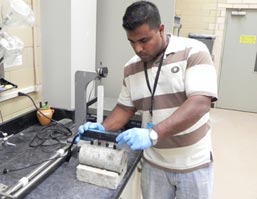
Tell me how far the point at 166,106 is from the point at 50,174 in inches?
23.1

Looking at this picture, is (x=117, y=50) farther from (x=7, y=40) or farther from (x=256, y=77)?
(x=256, y=77)

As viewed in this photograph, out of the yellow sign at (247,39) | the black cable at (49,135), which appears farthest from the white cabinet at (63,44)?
the yellow sign at (247,39)

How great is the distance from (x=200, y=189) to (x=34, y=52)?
51.5 inches

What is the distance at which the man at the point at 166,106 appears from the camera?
1065 mm

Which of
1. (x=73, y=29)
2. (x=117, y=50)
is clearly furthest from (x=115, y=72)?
(x=73, y=29)

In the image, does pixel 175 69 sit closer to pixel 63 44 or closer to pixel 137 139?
pixel 137 139

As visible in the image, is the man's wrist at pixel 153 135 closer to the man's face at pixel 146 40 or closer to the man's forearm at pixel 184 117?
the man's forearm at pixel 184 117

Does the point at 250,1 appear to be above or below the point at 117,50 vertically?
above

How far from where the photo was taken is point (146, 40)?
111 centimetres

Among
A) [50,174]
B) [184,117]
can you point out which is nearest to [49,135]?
[50,174]

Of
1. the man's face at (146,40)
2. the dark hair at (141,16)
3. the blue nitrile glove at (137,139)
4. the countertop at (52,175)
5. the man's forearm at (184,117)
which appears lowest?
the countertop at (52,175)

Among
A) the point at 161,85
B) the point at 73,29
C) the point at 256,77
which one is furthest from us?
the point at 256,77

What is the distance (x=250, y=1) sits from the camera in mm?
4617

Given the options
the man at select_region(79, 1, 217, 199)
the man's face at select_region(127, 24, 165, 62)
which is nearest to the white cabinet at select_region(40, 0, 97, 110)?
the man at select_region(79, 1, 217, 199)
